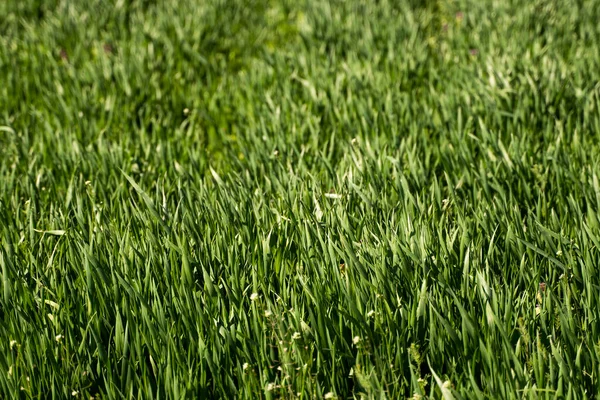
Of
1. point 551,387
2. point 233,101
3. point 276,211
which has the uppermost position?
point 233,101

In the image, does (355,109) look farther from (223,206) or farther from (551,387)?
(551,387)

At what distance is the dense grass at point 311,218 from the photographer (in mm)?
1643

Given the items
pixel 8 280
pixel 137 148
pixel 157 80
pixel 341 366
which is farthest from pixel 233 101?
pixel 341 366

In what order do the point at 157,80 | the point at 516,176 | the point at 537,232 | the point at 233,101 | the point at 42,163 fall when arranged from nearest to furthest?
the point at 537,232 → the point at 516,176 → the point at 42,163 → the point at 233,101 → the point at 157,80

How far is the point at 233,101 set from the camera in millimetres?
3680

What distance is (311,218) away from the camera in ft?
6.97

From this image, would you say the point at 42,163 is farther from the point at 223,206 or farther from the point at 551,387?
the point at 551,387

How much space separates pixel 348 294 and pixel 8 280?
0.87 m

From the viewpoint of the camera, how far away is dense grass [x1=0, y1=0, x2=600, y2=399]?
64.7 inches

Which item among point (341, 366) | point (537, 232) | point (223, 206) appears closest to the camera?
point (341, 366)

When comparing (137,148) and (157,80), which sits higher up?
(157,80)

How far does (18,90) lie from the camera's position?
12.4ft

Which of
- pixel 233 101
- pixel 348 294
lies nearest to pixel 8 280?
pixel 348 294

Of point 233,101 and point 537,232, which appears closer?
point 537,232
